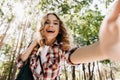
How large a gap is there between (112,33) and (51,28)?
61.2 inches

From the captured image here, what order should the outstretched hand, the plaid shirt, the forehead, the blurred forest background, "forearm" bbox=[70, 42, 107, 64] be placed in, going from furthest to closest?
the blurred forest background, the forehead, the plaid shirt, "forearm" bbox=[70, 42, 107, 64], the outstretched hand

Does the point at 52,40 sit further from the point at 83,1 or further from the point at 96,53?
the point at 83,1

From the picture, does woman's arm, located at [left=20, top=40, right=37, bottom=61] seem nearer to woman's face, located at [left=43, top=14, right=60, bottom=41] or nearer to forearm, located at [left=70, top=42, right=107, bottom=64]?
woman's face, located at [left=43, top=14, right=60, bottom=41]

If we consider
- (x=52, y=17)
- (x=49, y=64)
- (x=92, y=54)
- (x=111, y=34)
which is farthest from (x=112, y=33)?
(x=52, y=17)

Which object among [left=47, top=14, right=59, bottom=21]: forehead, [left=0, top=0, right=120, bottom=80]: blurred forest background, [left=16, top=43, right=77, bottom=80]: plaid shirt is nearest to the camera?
[left=16, top=43, right=77, bottom=80]: plaid shirt

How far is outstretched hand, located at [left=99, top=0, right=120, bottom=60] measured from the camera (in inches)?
18.7

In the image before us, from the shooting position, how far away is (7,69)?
29.4 meters

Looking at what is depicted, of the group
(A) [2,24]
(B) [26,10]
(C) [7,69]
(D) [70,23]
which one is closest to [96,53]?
(D) [70,23]

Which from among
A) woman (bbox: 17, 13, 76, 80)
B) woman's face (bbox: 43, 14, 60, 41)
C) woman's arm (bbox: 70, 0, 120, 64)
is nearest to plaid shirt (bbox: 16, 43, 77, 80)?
woman (bbox: 17, 13, 76, 80)

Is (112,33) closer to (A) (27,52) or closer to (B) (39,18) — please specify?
(A) (27,52)

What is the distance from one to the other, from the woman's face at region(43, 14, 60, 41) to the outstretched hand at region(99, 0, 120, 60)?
1.46 meters

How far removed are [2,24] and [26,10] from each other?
3.03m

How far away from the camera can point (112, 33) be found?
491mm

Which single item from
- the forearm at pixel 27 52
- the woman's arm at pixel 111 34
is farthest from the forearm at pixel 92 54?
the forearm at pixel 27 52
